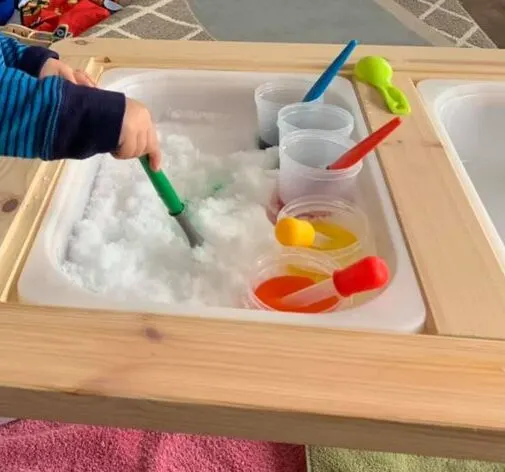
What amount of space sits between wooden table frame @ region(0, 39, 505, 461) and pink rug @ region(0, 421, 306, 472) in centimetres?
45

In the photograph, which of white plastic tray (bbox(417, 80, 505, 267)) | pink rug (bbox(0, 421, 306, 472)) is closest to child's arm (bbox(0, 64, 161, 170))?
white plastic tray (bbox(417, 80, 505, 267))

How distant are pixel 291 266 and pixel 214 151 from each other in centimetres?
22

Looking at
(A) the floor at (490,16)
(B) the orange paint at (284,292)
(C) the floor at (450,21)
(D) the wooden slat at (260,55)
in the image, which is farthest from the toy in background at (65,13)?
(B) the orange paint at (284,292)

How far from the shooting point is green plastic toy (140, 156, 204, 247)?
63 cm

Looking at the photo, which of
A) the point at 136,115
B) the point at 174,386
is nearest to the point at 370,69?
the point at 136,115

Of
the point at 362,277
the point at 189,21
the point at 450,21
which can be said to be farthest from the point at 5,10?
the point at 362,277

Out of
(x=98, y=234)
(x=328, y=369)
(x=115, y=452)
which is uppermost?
(x=328, y=369)

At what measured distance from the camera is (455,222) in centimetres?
59

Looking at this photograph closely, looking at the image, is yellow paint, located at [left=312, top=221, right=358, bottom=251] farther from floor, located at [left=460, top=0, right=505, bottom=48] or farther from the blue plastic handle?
floor, located at [left=460, top=0, right=505, bottom=48]

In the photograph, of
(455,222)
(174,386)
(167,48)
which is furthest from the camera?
(167,48)

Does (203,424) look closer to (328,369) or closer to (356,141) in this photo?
(328,369)

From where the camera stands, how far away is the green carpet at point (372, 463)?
93 centimetres

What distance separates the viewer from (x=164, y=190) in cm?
64

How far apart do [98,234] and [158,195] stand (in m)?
0.07
